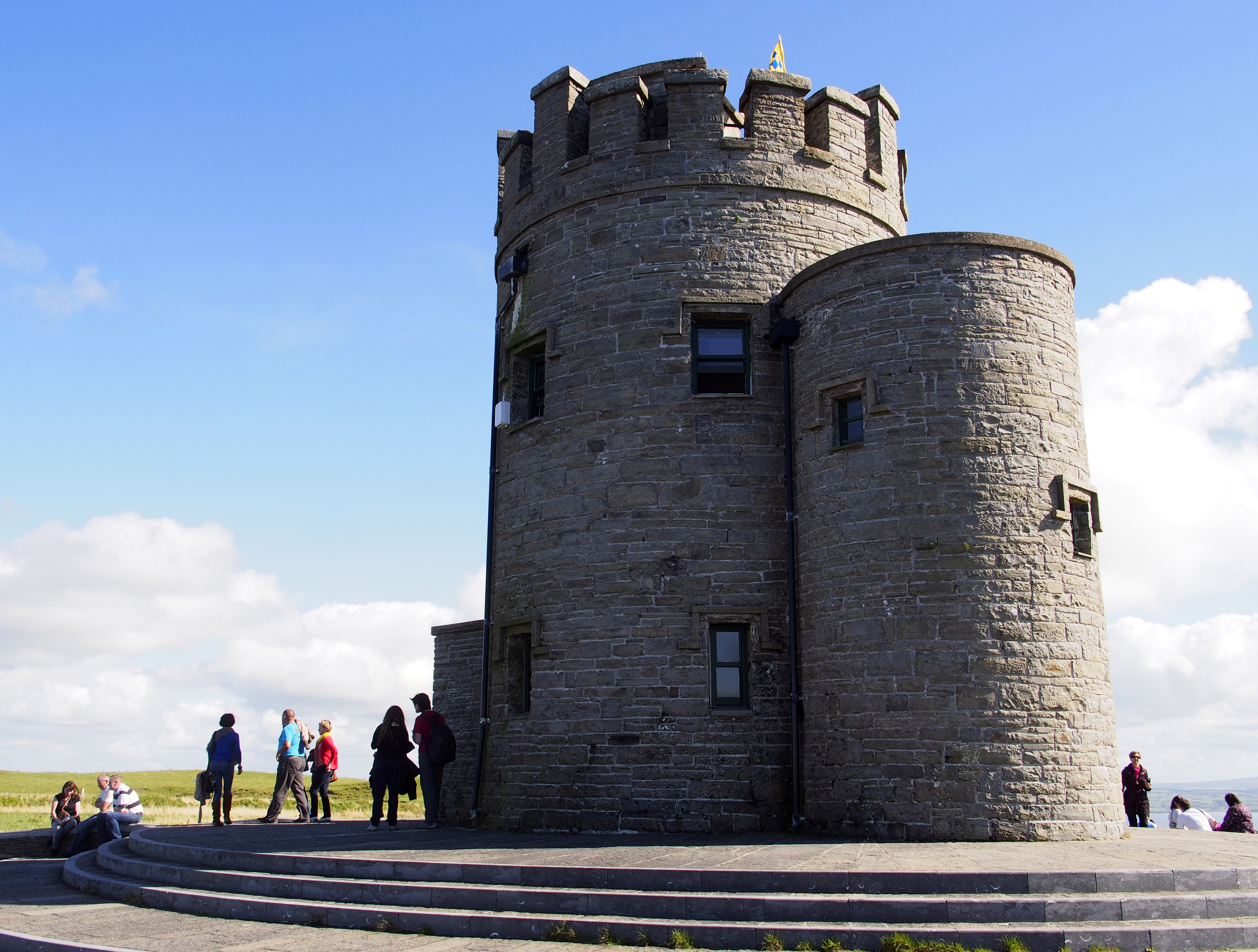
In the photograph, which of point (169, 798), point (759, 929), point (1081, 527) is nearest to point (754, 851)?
point (759, 929)

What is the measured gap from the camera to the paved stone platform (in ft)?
29.2

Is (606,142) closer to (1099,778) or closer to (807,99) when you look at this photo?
(807,99)

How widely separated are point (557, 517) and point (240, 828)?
21.9 ft

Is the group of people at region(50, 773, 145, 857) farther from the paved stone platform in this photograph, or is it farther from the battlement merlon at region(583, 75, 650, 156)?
the battlement merlon at region(583, 75, 650, 156)

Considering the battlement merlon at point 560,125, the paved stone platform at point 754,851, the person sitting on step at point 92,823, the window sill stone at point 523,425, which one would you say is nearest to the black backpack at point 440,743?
the paved stone platform at point 754,851

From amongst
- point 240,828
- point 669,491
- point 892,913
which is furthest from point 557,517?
point 892,913

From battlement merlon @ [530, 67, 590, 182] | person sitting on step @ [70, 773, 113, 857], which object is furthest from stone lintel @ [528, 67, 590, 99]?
person sitting on step @ [70, 773, 113, 857]

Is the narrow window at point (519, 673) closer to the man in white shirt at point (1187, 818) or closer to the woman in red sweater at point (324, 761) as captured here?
the woman in red sweater at point (324, 761)

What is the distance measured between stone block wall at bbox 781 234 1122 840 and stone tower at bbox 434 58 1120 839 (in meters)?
0.03

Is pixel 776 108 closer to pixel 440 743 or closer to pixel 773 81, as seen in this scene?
pixel 773 81

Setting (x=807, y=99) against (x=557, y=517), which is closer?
(x=557, y=517)

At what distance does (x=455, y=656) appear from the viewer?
56.9 ft

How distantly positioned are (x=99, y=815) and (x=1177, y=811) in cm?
1651

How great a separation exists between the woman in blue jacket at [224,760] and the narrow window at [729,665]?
780 cm
